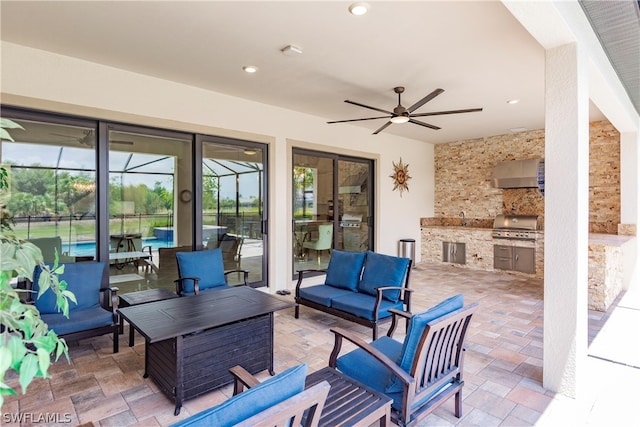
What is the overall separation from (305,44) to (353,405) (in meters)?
3.07

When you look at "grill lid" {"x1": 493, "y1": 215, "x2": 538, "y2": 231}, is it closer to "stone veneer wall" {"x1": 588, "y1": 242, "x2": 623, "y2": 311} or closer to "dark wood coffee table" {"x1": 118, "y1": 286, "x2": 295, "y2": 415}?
"stone veneer wall" {"x1": 588, "y1": 242, "x2": 623, "y2": 311}

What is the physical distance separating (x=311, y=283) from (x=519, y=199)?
491 cm

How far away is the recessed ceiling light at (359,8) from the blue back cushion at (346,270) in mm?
2583

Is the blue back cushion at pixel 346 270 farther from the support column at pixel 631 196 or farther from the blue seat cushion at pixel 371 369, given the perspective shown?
the support column at pixel 631 196

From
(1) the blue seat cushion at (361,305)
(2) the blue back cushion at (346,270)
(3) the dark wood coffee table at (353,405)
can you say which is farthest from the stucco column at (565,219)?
(2) the blue back cushion at (346,270)

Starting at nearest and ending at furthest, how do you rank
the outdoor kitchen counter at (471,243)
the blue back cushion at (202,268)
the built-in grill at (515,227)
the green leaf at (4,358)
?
the green leaf at (4,358) → the blue back cushion at (202,268) → the outdoor kitchen counter at (471,243) → the built-in grill at (515,227)

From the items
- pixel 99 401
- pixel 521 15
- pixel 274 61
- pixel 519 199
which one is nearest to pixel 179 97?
pixel 274 61

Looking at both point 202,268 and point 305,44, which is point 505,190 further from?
point 202,268

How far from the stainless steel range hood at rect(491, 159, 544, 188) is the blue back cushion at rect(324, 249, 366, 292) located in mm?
4615

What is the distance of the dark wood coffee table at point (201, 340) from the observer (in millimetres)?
2492

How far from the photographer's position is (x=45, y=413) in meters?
2.40

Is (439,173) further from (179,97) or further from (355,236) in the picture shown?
(179,97)

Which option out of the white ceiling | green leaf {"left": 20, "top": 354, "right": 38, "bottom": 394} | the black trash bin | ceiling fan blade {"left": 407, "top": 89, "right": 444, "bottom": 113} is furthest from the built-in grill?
green leaf {"left": 20, "top": 354, "right": 38, "bottom": 394}

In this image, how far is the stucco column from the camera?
2588mm
